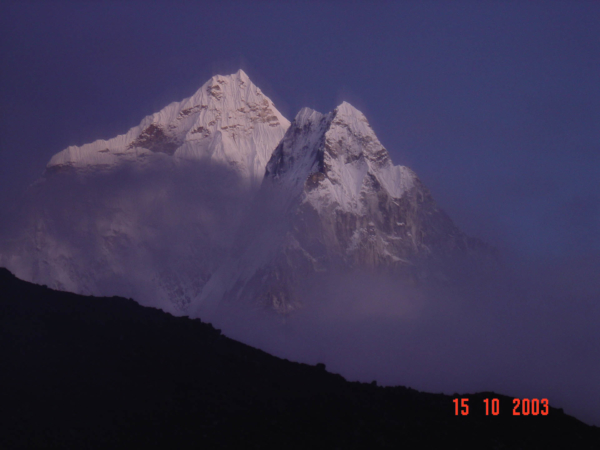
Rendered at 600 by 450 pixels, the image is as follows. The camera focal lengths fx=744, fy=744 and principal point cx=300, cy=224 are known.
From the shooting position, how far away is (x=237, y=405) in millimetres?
48375

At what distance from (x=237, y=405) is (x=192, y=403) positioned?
291cm

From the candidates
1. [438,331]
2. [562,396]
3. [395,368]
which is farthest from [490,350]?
[562,396]

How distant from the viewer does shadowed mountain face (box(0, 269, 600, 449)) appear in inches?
1725

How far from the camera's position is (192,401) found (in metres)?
48.1

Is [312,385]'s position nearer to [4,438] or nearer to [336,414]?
[336,414]
